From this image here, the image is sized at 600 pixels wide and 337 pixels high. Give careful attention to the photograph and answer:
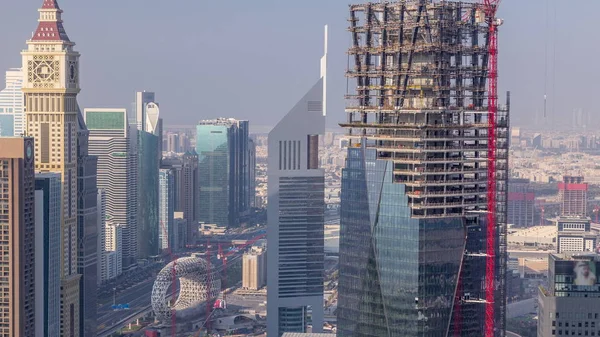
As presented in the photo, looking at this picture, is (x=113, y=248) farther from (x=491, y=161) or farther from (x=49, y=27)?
(x=491, y=161)

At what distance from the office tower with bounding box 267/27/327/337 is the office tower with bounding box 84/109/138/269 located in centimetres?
1916

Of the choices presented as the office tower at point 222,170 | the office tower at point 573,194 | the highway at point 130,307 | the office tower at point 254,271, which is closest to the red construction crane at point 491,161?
the highway at point 130,307

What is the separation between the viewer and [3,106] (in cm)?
4256

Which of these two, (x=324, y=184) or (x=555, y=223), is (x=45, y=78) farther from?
(x=555, y=223)

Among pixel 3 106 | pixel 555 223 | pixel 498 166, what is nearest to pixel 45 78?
pixel 3 106

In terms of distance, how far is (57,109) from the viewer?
111ft

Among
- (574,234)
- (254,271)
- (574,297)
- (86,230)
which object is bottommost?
(254,271)

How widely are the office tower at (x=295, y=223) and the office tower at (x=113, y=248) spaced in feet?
49.7

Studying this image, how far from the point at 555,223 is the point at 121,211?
21143 mm

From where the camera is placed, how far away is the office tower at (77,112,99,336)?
35.6m

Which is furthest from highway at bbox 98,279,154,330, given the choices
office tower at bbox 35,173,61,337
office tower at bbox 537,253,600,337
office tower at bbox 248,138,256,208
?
office tower at bbox 537,253,600,337

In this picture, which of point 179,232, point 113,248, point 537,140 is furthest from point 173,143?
point 537,140

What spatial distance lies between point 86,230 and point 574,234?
27.1 m

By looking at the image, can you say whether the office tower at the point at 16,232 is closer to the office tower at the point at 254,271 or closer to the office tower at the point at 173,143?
the office tower at the point at 254,271
